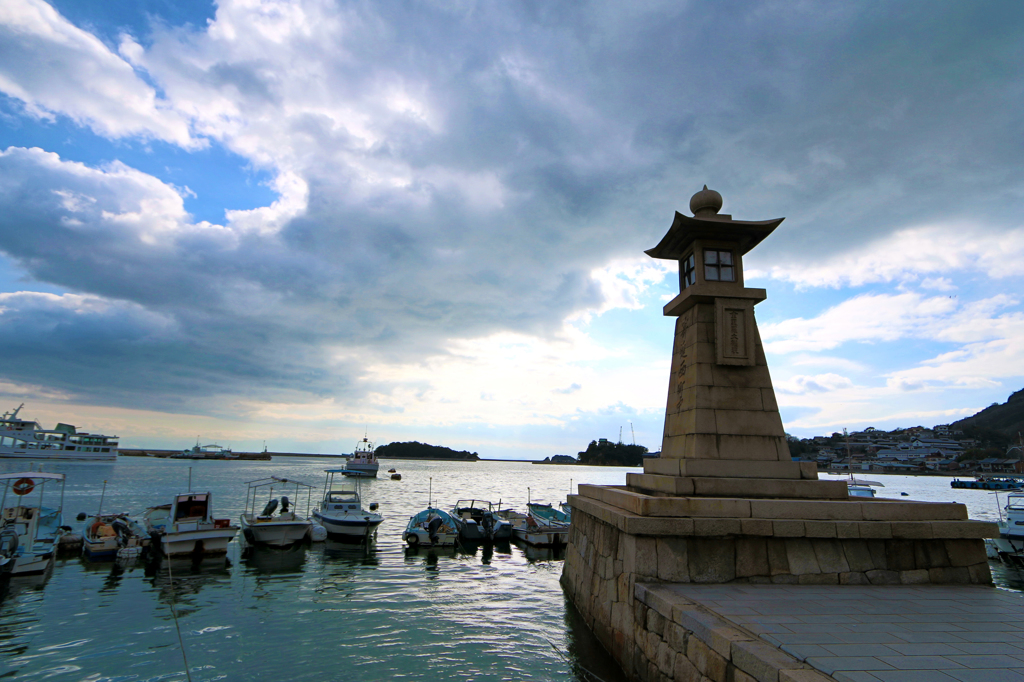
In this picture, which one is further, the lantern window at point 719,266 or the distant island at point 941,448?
the distant island at point 941,448

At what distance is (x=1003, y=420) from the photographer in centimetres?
14912

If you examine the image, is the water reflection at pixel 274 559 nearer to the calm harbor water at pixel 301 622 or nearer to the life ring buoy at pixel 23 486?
the calm harbor water at pixel 301 622

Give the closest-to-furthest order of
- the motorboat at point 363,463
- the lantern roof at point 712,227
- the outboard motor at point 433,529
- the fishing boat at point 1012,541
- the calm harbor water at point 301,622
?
the calm harbor water at point 301,622 < the lantern roof at point 712,227 < the fishing boat at point 1012,541 < the outboard motor at point 433,529 < the motorboat at point 363,463

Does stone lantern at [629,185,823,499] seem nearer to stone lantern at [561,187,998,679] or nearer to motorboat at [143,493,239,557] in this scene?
stone lantern at [561,187,998,679]

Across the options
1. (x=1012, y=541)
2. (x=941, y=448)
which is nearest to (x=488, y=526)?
(x=1012, y=541)

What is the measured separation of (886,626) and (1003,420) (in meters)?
207

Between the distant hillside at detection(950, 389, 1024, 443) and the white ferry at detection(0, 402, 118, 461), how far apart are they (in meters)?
216

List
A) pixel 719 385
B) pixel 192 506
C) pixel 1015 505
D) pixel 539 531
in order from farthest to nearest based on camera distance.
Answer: pixel 1015 505
pixel 539 531
pixel 192 506
pixel 719 385

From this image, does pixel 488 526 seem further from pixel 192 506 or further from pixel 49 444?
pixel 49 444

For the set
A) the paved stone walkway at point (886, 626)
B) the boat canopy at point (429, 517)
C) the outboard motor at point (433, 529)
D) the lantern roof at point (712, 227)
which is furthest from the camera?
the boat canopy at point (429, 517)

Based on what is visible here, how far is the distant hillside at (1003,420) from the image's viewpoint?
A: 439 feet

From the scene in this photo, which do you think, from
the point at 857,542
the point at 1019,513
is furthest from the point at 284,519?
the point at 1019,513

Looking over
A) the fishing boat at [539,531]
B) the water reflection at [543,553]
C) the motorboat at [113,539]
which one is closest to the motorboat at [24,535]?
the motorboat at [113,539]

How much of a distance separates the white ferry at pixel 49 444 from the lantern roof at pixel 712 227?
11983cm
